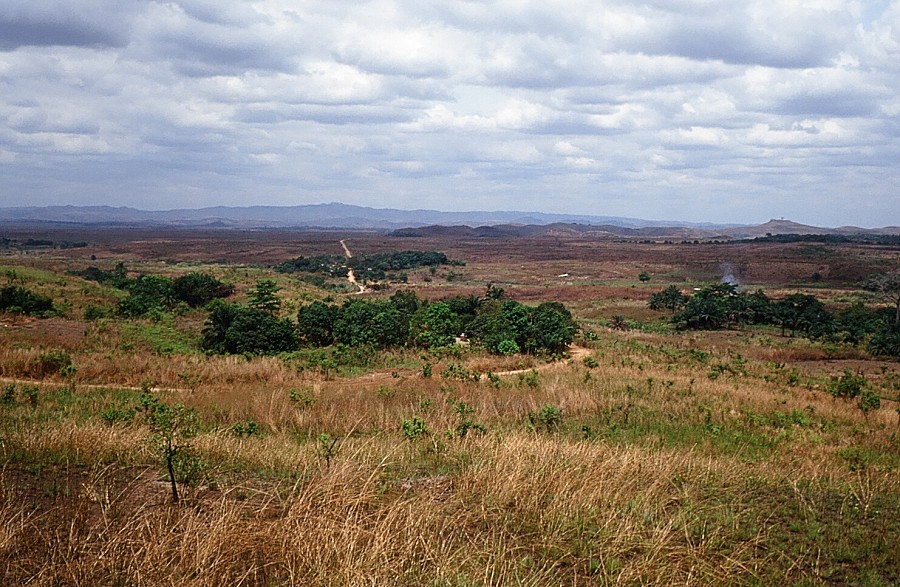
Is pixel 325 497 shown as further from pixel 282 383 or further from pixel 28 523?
pixel 282 383

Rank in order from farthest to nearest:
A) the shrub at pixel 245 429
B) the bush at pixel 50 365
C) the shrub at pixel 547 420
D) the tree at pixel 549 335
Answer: the tree at pixel 549 335
the bush at pixel 50 365
the shrub at pixel 547 420
the shrub at pixel 245 429

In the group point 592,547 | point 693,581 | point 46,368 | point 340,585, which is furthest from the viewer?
point 46,368

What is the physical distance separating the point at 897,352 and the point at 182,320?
35621 millimetres

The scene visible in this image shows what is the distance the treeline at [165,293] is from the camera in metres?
31.7

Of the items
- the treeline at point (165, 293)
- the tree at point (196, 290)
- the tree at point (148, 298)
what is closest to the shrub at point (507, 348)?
the treeline at point (165, 293)

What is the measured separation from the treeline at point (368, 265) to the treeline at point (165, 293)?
34283 millimetres

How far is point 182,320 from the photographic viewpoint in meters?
32.2

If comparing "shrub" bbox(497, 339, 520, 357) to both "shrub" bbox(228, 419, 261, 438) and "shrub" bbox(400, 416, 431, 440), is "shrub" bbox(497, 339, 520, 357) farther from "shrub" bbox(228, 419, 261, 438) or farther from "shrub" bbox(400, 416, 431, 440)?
"shrub" bbox(400, 416, 431, 440)

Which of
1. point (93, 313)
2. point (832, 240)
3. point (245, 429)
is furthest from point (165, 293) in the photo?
point (832, 240)

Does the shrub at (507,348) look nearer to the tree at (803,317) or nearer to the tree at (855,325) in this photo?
the tree at (855,325)

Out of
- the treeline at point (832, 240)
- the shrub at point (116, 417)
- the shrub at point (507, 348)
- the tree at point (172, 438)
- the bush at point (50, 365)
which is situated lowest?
the shrub at point (507, 348)

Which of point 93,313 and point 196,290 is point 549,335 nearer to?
point 93,313

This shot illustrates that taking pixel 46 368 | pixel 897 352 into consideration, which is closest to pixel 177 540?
pixel 46 368

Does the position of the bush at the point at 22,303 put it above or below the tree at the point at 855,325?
above
